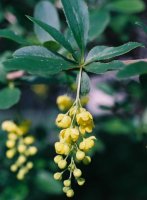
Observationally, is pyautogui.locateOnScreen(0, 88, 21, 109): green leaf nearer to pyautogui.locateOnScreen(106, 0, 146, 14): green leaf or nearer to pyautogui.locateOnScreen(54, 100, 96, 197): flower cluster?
pyautogui.locateOnScreen(54, 100, 96, 197): flower cluster

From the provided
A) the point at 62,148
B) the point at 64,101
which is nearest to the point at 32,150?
the point at 64,101

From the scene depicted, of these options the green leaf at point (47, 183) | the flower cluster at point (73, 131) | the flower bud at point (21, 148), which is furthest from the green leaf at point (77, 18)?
the green leaf at point (47, 183)

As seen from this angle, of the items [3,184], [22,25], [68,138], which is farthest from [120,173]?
[68,138]

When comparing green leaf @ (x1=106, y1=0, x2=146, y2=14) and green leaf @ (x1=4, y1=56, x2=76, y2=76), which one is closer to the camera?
green leaf @ (x1=4, y1=56, x2=76, y2=76)

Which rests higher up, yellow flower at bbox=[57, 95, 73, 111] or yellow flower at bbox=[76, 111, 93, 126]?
yellow flower at bbox=[57, 95, 73, 111]

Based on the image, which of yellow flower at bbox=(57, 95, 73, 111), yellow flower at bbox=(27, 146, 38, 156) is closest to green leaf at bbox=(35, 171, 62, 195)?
yellow flower at bbox=(27, 146, 38, 156)

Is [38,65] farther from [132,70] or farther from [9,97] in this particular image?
[9,97]
